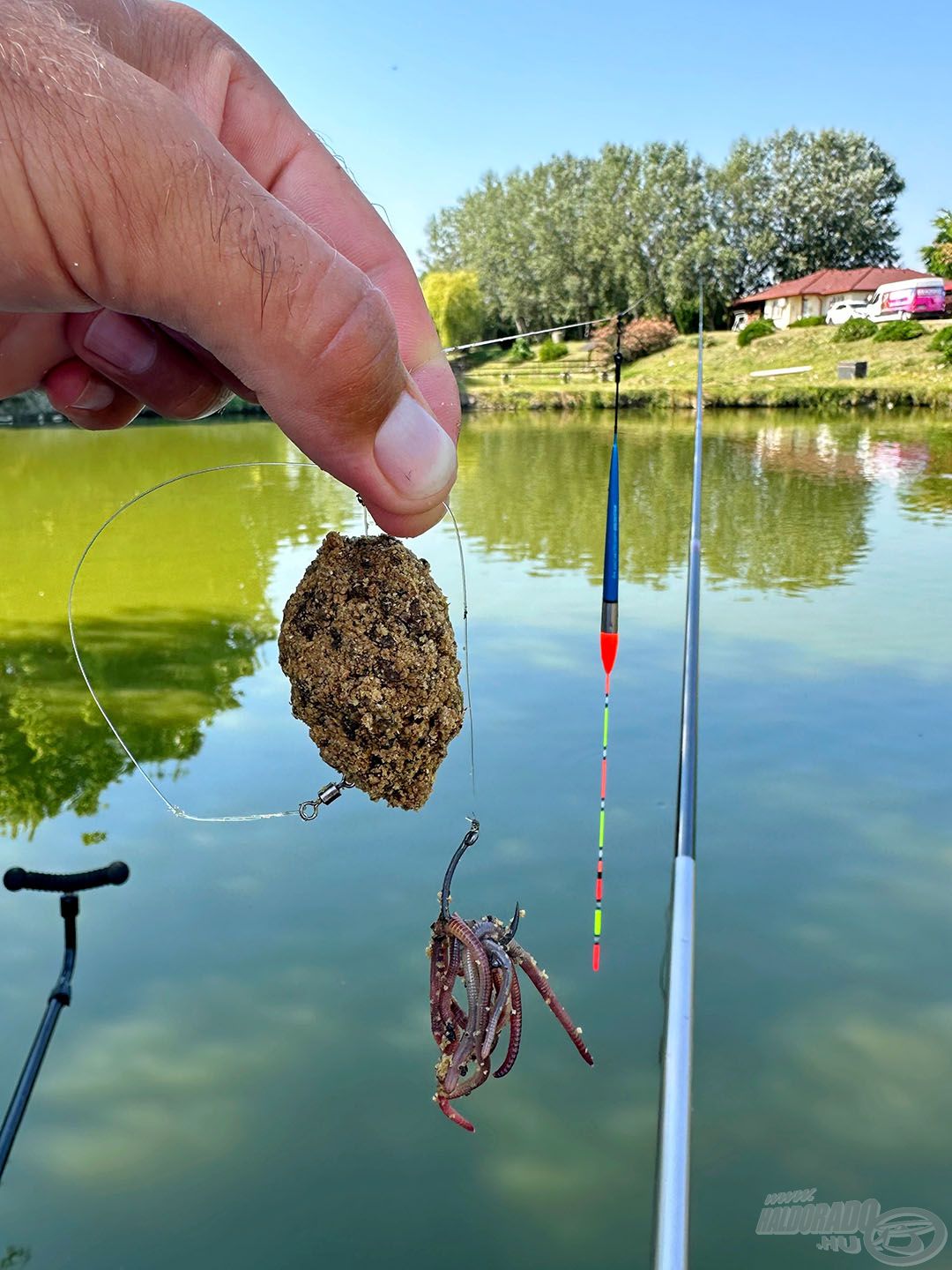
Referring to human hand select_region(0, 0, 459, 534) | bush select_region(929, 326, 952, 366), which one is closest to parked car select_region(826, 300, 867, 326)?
bush select_region(929, 326, 952, 366)

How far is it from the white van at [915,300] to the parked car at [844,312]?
1396 mm

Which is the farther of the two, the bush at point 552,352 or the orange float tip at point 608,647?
the bush at point 552,352

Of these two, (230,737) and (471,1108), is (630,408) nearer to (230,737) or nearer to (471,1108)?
(230,737)

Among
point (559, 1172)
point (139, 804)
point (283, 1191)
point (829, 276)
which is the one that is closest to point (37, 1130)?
point (283, 1191)

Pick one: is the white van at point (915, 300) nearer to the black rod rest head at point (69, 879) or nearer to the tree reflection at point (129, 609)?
the tree reflection at point (129, 609)

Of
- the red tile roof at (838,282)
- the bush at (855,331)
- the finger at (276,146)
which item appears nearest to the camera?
the finger at (276,146)

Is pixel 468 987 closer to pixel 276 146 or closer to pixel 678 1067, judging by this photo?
pixel 678 1067

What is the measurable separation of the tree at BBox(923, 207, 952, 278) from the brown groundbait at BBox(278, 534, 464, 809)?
87.8 ft

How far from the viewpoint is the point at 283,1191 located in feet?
10.3

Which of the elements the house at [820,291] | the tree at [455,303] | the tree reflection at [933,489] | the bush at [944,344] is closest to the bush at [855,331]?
the bush at [944,344]

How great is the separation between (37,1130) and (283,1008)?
2.72ft

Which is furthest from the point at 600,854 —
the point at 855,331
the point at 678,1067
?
the point at 855,331

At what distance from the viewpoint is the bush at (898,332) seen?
30.5m

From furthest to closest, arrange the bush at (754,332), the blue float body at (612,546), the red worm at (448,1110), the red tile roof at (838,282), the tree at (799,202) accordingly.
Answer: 1. the tree at (799,202)
2. the red tile roof at (838,282)
3. the bush at (754,332)
4. the blue float body at (612,546)
5. the red worm at (448,1110)
